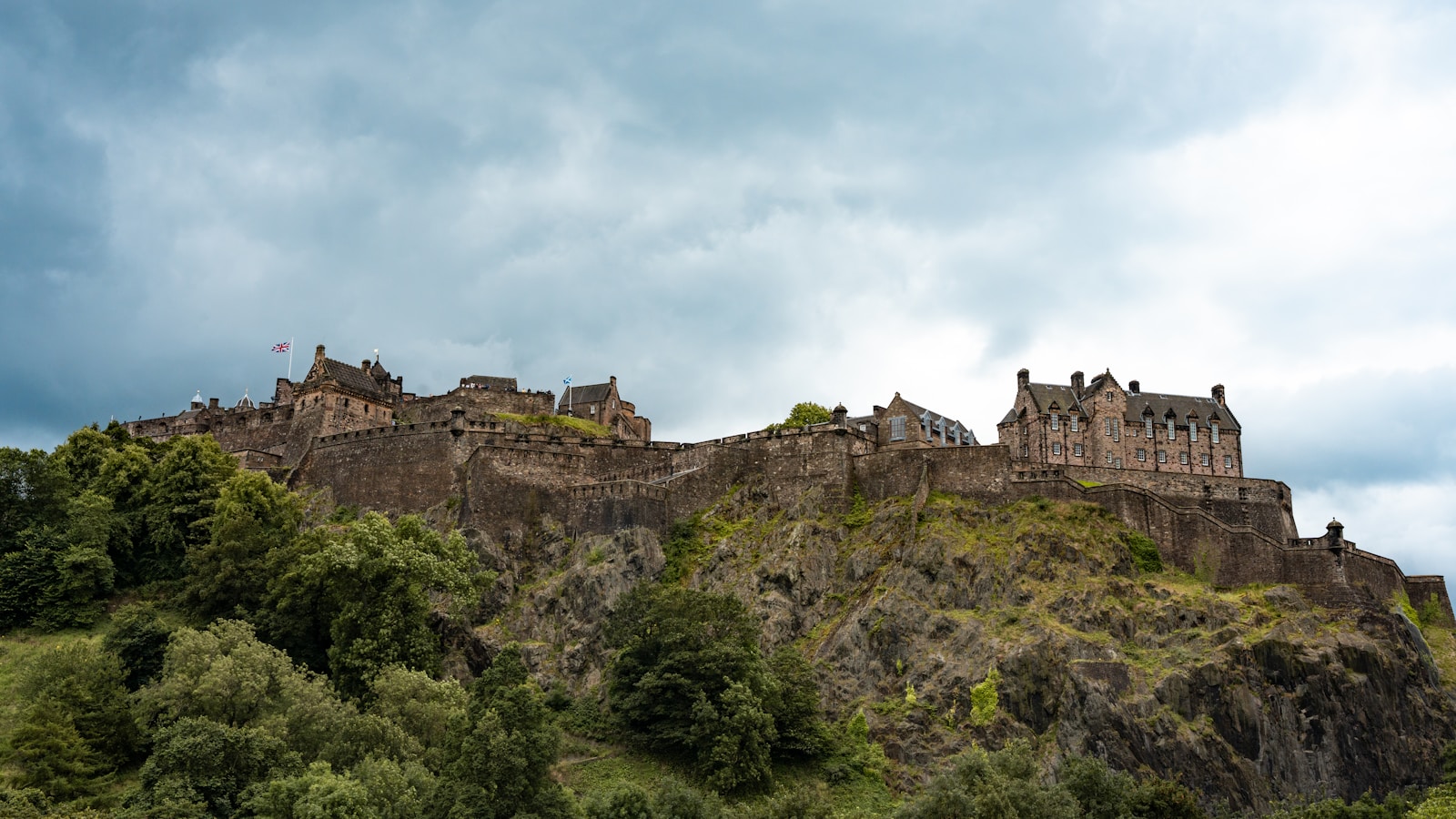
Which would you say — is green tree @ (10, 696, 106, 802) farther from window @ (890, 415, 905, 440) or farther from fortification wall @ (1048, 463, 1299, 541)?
fortification wall @ (1048, 463, 1299, 541)

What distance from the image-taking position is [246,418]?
3489 inches

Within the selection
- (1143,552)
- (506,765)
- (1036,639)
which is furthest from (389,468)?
(1143,552)

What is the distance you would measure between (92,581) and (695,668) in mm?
32194

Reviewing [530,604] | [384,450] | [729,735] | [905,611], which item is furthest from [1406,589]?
[384,450]

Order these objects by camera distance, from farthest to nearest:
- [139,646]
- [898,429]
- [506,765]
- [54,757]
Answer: [898,429]
[139,646]
[54,757]
[506,765]

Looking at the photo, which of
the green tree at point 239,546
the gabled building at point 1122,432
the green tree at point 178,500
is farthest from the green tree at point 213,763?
the gabled building at point 1122,432

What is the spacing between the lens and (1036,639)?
5984 centimetres

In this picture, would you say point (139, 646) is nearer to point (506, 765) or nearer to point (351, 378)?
point (506, 765)

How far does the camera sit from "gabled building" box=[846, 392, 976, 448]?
7825 cm

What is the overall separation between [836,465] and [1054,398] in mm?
17266

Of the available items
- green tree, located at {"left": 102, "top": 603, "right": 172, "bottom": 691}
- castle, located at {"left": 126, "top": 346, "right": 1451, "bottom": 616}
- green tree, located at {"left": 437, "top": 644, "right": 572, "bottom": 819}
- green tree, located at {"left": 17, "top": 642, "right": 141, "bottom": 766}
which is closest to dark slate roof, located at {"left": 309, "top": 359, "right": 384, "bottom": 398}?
castle, located at {"left": 126, "top": 346, "right": 1451, "bottom": 616}

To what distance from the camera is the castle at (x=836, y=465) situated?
67000mm

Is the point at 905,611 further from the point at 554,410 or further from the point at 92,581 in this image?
the point at 92,581

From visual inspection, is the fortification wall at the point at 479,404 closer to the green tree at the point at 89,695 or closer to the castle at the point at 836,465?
the castle at the point at 836,465
